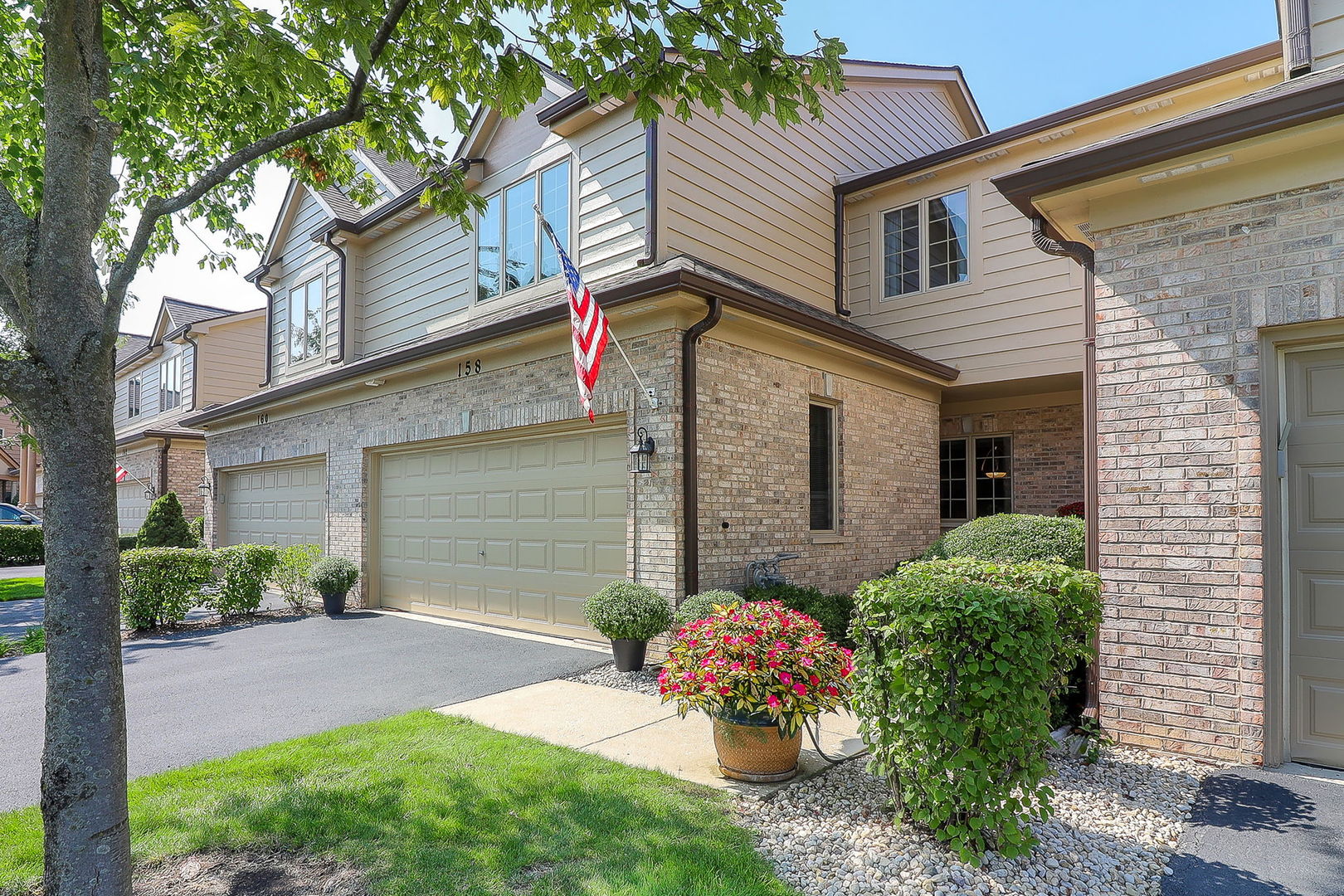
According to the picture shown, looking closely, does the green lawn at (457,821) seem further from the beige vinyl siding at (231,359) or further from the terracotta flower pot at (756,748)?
the beige vinyl siding at (231,359)

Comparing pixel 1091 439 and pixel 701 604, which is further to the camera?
pixel 701 604

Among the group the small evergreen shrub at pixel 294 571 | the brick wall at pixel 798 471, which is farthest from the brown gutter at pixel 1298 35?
the small evergreen shrub at pixel 294 571

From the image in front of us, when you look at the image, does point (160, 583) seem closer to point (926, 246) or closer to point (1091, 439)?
point (1091, 439)

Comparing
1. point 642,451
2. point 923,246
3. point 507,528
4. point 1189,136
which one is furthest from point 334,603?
point 1189,136

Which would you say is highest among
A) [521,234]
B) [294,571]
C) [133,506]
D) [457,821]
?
[521,234]

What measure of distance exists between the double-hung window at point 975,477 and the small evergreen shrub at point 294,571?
31.7 ft

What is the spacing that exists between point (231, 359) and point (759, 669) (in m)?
20.7

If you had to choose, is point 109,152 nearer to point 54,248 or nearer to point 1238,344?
point 54,248

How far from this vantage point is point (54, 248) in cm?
303

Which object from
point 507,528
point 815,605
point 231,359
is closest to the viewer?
point 815,605

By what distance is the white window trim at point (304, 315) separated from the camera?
13898mm

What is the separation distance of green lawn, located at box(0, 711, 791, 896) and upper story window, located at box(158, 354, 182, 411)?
19902mm

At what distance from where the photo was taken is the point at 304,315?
14.5 metres

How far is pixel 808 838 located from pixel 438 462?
8085 mm
